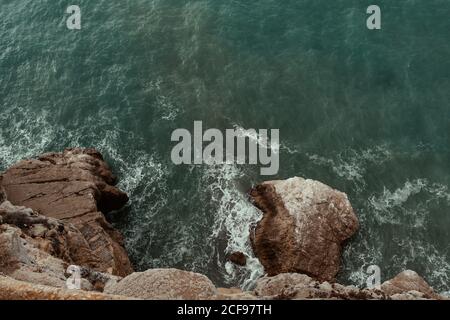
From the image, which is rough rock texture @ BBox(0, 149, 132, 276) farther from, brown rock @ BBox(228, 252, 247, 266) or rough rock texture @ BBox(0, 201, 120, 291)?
brown rock @ BBox(228, 252, 247, 266)

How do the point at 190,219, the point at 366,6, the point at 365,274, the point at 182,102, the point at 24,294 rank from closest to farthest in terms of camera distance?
1. the point at 24,294
2. the point at 365,274
3. the point at 190,219
4. the point at 182,102
5. the point at 366,6

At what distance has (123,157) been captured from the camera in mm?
66000

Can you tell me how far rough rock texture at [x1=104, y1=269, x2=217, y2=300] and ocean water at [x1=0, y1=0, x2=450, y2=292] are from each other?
1858 centimetres

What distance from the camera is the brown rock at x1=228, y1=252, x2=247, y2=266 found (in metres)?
55.7

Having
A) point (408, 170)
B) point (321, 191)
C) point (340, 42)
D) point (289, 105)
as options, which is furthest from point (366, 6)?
point (321, 191)

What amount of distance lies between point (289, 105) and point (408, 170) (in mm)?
16956

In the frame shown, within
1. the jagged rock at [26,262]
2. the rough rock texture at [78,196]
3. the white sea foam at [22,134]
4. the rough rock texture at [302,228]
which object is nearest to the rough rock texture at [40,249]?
the jagged rock at [26,262]

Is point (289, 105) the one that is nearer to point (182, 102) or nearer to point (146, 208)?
point (182, 102)

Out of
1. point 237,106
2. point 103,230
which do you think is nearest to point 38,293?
point 103,230

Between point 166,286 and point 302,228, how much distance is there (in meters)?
22.7

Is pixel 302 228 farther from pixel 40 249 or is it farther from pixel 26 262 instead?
pixel 26 262

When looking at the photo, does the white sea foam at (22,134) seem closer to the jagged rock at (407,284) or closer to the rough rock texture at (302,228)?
the rough rock texture at (302,228)

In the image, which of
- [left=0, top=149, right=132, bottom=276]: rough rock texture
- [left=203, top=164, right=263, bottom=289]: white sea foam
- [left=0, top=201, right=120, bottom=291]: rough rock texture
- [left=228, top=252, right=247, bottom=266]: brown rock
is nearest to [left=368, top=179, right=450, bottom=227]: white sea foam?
[left=203, top=164, right=263, bottom=289]: white sea foam

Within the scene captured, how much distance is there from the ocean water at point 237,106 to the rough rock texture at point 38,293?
25.4m
